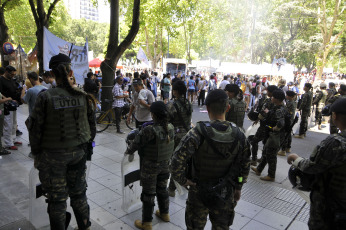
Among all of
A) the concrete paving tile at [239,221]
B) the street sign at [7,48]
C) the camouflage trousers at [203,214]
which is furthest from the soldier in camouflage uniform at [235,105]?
the street sign at [7,48]

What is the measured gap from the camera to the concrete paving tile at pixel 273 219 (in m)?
3.59

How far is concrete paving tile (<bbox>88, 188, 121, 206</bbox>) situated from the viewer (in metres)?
3.93

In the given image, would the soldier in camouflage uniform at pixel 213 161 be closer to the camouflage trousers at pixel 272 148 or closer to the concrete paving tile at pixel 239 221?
the concrete paving tile at pixel 239 221

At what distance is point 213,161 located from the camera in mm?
2191

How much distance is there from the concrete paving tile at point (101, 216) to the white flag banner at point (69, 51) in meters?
4.89

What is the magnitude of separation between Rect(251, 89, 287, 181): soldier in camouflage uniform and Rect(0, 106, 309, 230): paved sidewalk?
436 millimetres

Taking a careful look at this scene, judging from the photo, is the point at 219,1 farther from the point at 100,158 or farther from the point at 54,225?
the point at 54,225

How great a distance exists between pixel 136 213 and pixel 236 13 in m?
37.3

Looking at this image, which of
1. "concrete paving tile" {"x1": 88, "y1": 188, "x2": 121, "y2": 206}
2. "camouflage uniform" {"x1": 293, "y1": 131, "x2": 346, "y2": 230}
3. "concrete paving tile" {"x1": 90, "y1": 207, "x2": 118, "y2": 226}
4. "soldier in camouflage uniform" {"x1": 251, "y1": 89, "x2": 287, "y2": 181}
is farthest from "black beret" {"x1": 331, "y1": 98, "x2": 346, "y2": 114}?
"concrete paving tile" {"x1": 88, "y1": 188, "x2": 121, "y2": 206}

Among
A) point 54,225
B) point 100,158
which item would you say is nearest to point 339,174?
point 54,225

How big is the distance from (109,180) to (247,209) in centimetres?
240

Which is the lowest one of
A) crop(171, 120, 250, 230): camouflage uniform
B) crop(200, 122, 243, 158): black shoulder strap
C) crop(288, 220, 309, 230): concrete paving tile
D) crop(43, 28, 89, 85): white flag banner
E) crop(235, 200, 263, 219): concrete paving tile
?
crop(235, 200, 263, 219): concrete paving tile

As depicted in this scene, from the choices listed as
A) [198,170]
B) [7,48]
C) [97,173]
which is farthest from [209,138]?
[7,48]

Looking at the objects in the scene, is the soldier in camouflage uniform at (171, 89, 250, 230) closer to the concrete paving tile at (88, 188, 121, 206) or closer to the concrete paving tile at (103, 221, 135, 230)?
the concrete paving tile at (103, 221, 135, 230)
